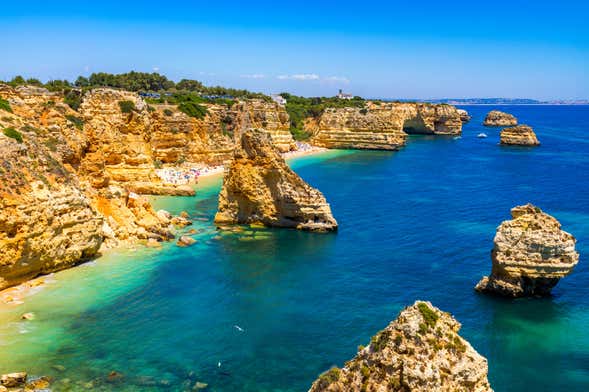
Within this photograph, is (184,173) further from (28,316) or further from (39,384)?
(39,384)

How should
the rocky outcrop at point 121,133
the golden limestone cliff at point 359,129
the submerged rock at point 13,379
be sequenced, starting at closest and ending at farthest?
the submerged rock at point 13,379, the rocky outcrop at point 121,133, the golden limestone cliff at point 359,129

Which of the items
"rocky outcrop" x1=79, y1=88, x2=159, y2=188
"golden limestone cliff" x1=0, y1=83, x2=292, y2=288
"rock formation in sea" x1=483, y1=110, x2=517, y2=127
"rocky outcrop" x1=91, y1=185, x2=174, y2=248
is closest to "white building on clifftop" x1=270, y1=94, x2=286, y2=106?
"golden limestone cliff" x1=0, y1=83, x2=292, y2=288

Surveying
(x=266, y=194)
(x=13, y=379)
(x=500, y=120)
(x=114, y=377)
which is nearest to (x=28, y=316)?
(x=13, y=379)

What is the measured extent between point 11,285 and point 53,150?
37.7 feet

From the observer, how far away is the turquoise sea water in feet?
72.9

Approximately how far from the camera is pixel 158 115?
7362 cm

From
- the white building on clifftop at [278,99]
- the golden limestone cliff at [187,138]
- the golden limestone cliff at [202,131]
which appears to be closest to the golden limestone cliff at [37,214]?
the golden limestone cliff at [187,138]

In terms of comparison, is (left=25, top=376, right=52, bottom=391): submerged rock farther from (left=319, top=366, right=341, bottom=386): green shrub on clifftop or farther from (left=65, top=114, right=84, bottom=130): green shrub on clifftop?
(left=65, top=114, right=84, bottom=130): green shrub on clifftop

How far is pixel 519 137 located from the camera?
121 meters

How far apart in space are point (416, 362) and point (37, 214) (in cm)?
2469

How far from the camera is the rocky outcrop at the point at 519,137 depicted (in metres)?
Result: 120

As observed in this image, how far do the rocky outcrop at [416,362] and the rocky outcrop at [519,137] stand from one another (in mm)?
118311

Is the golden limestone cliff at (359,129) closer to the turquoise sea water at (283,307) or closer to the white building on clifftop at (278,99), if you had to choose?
the white building on clifftop at (278,99)

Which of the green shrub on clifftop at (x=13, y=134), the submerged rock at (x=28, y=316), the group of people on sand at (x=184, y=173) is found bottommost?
the submerged rock at (x=28, y=316)
